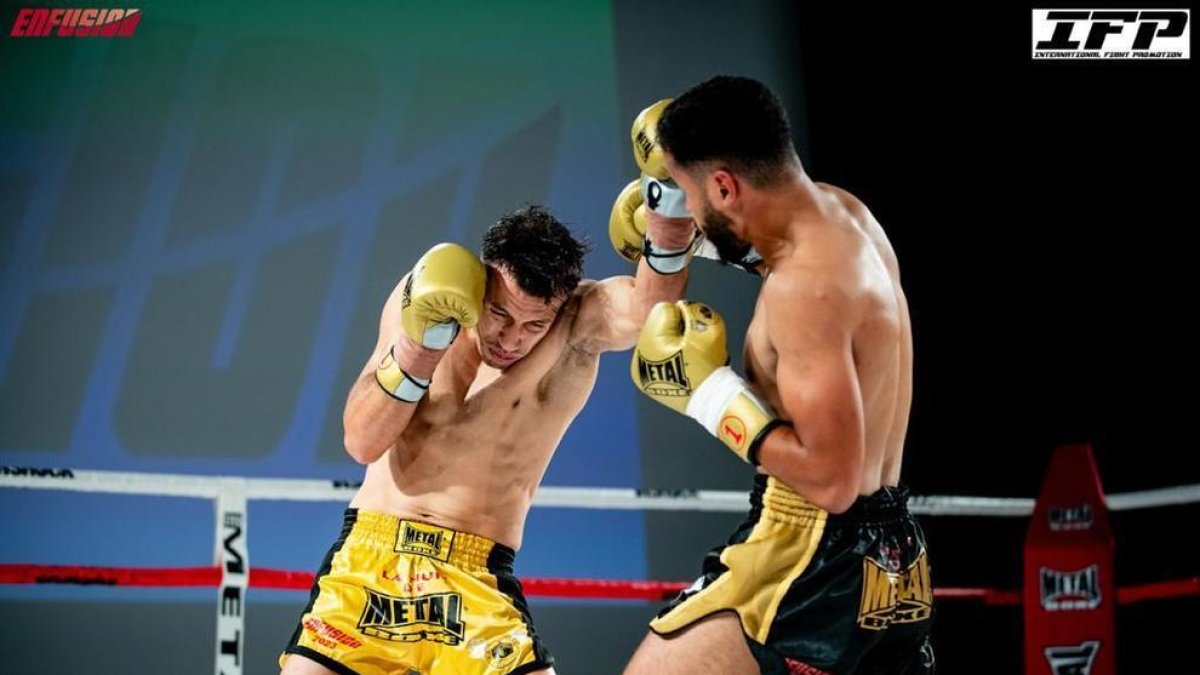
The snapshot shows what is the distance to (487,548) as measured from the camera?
2746mm

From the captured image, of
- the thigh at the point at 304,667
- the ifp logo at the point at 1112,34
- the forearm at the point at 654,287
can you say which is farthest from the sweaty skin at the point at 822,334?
the ifp logo at the point at 1112,34

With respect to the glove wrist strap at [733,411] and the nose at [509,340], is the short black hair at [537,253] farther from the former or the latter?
the glove wrist strap at [733,411]

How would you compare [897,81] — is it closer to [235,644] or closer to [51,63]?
[235,644]

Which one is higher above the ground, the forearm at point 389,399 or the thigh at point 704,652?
the forearm at point 389,399

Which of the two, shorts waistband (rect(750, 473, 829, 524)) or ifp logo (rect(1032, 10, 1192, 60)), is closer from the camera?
shorts waistband (rect(750, 473, 829, 524))

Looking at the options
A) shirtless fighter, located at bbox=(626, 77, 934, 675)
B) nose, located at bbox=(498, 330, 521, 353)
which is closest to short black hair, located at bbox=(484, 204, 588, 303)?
nose, located at bbox=(498, 330, 521, 353)

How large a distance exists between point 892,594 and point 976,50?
267cm

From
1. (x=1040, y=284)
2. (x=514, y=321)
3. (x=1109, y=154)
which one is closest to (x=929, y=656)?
(x=514, y=321)

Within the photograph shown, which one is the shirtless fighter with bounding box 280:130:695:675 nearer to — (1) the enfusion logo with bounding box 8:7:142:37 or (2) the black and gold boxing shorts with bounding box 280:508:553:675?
(2) the black and gold boxing shorts with bounding box 280:508:553:675

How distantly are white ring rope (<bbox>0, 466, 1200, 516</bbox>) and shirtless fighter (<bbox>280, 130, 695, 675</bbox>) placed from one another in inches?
23.0

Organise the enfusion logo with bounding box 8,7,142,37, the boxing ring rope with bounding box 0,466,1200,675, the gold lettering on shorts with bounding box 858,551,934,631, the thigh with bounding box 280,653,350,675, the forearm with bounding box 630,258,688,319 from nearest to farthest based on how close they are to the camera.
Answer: the gold lettering on shorts with bounding box 858,551,934,631 → the thigh with bounding box 280,653,350,675 → the forearm with bounding box 630,258,688,319 → the boxing ring rope with bounding box 0,466,1200,675 → the enfusion logo with bounding box 8,7,142,37

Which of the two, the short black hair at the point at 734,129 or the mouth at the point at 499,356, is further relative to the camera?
the mouth at the point at 499,356

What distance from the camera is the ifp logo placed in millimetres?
4145

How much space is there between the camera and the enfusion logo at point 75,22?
4590 millimetres
